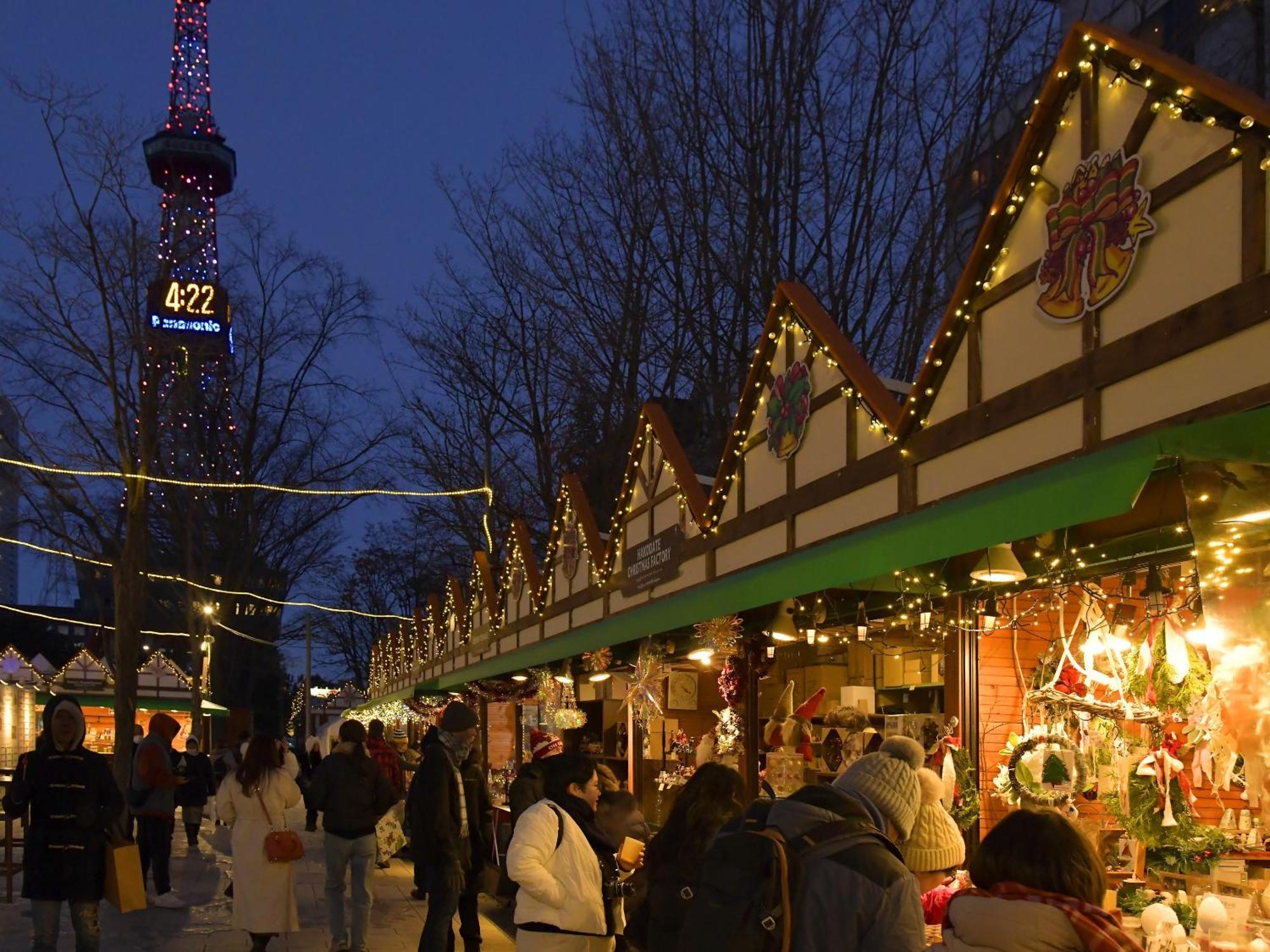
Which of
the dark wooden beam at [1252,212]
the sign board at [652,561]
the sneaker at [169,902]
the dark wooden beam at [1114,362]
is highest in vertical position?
the dark wooden beam at [1252,212]

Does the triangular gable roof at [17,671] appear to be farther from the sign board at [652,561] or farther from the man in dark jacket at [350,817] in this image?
the man in dark jacket at [350,817]

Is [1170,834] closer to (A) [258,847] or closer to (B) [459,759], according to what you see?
(B) [459,759]

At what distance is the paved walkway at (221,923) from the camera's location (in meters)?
9.70

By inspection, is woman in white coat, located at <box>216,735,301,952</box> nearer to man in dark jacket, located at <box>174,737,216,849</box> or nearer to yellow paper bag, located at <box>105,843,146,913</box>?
yellow paper bag, located at <box>105,843,146,913</box>

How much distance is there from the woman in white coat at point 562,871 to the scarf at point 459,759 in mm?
2210

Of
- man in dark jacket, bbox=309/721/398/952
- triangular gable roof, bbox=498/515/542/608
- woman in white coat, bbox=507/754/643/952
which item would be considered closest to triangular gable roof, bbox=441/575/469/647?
triangular gable roof, bbox=498/515/542/608

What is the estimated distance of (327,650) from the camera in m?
77.2

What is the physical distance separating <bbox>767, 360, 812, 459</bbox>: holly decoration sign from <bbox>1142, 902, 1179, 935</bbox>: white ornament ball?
4.39 metres

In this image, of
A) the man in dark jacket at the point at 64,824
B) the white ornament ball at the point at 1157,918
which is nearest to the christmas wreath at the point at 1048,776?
the white ornament ball at the point at 1157,918

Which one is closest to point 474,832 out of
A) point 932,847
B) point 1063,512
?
point 1063,512

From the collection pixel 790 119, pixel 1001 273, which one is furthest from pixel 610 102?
pixel 1001 273

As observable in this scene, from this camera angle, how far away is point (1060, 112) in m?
6.21

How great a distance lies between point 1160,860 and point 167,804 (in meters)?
9.13

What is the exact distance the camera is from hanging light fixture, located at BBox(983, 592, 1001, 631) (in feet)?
24.6
